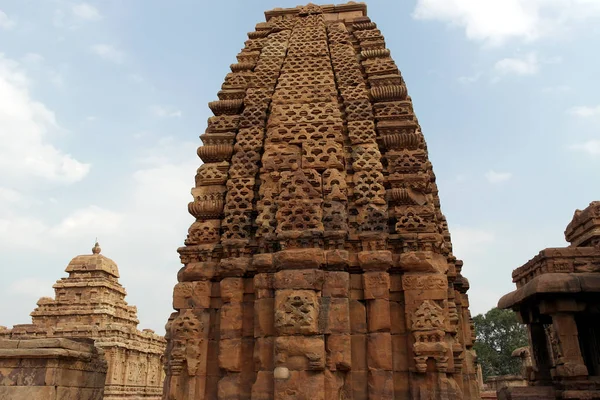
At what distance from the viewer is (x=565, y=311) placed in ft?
28.6

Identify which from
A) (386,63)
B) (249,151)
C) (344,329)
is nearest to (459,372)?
(344,329)

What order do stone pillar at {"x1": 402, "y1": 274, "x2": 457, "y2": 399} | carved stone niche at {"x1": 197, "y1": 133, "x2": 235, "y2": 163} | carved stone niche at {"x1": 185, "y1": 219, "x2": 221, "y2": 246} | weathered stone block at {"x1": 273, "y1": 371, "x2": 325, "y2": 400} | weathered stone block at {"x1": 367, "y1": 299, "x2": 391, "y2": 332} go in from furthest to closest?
1. carved stone niche at {"x1": 197, "y1": 133, "x2": 235, "y2": 163}
2. carved stone niche at {"x1": 185, "y1": 219, "x2": 221, "y2": 246}
3. weathered stone block at {"x1": 367, "y1": 299, "x2": 391, "y2": 332}
4. stone pillar at {"x1": 402, "y1": 274, "x2": 457, "y2": 399}
5. weathered stone block at {"x1": 273, "y1": 371, "x2": 325, "y2": 400}

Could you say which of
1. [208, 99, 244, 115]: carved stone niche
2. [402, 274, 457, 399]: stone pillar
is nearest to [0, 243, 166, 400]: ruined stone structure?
[208, 99, 244, 115]: carved stone niche

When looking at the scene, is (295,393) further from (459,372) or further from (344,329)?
(459,372)

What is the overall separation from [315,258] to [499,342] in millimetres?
43915

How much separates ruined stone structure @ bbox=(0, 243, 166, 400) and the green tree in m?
28.1

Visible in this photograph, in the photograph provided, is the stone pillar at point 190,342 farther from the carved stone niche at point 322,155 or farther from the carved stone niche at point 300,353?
the carved stone niche at point 322,155

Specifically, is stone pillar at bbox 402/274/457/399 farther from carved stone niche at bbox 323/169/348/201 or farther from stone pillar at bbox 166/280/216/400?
stone pillar at bbox 166/280/216/400

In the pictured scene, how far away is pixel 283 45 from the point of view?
8.03 m

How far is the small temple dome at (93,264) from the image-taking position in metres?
26.4

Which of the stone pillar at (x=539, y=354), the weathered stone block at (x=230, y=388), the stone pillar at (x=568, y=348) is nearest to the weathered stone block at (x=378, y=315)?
the weathered stone block at (x=230, y=388)

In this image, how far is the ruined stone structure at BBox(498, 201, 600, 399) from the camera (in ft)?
27.8

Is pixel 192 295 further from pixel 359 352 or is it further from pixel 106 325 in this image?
pixel 106 325

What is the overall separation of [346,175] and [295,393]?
273 centimetres
